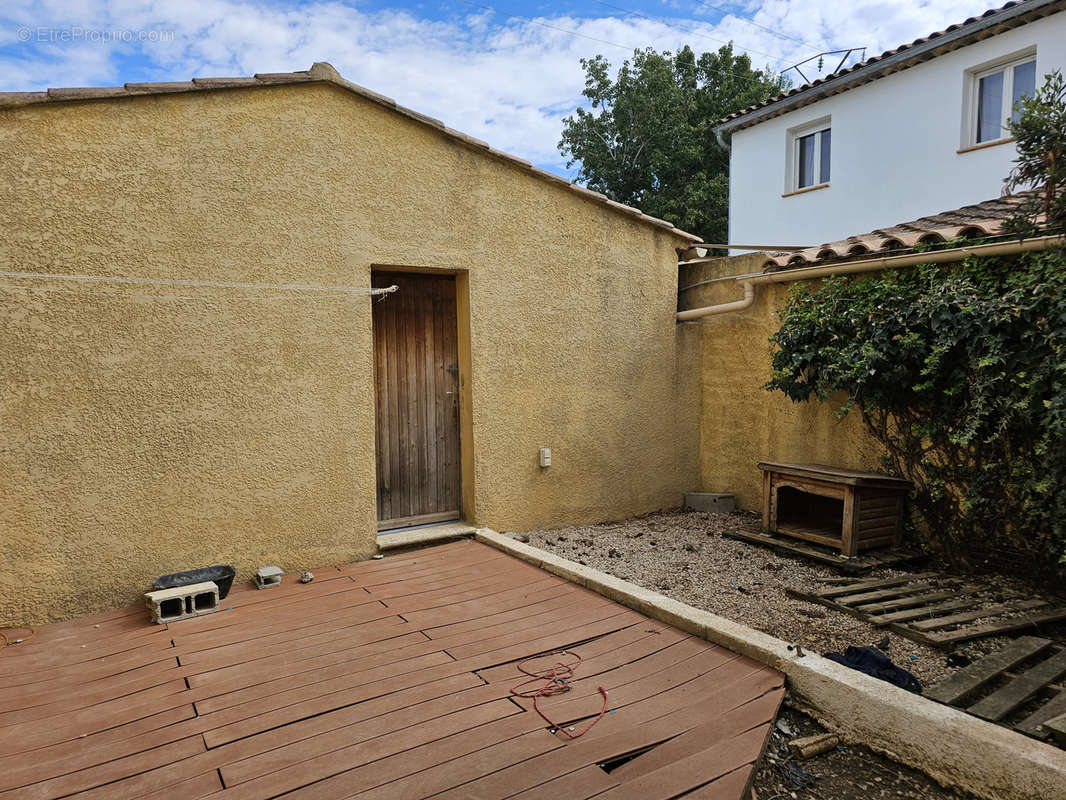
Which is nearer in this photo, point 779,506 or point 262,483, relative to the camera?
point 262,483

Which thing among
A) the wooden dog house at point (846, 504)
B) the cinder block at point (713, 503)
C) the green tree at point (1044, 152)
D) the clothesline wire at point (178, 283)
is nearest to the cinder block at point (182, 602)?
the clothesline wire at point (178, 283)

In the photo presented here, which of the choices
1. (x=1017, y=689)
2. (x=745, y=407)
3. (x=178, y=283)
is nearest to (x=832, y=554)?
(x=745, y=407)

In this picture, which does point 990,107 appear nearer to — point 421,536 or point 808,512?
point 808,512

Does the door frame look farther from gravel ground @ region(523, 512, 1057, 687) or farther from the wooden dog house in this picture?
the wooden dog house

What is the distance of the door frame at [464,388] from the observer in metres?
5.38

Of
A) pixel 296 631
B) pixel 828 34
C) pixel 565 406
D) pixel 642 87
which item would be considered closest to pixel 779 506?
pixel 565 406

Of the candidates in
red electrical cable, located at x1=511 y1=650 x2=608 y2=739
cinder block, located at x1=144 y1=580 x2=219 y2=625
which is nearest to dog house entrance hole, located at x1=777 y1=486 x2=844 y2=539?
red electrical cable, located at x1=511 y1=650 x2=608 y2=739

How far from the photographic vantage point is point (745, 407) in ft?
21.3

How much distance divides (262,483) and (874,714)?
3814mm

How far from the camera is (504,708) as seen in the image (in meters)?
2.79

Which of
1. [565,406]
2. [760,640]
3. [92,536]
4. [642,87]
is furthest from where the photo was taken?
[642,87]

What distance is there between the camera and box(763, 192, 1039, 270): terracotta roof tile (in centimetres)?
459

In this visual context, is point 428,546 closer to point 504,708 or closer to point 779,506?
point 504,708

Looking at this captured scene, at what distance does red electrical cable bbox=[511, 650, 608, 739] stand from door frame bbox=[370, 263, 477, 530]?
2386 mm
